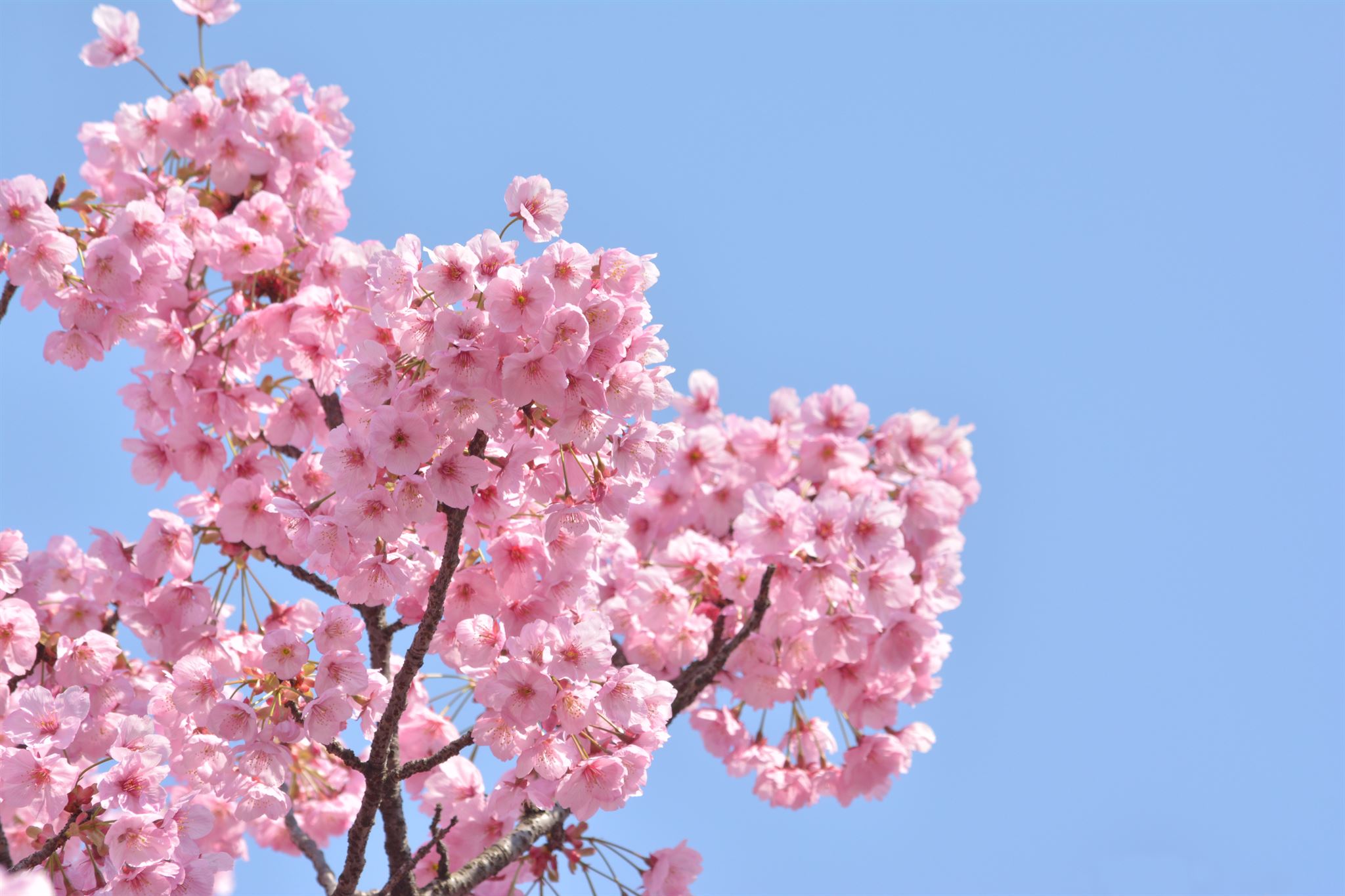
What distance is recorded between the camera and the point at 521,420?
3068mm

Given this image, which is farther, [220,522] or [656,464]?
[220,522]

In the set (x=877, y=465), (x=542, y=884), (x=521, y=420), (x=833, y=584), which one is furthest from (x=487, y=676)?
(x=877, y=465)

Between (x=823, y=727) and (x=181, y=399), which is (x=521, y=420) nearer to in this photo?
(x=181, y=399)

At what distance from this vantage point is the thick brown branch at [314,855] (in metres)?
4.54

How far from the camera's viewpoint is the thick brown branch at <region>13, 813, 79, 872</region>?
3.22m

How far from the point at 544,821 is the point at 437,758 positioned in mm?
936

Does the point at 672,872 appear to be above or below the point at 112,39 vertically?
below

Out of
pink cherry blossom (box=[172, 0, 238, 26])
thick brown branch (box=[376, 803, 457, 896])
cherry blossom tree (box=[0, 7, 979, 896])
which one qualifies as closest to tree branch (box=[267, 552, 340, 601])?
cherry blossom tree (box=[0, 7, 979, 896])

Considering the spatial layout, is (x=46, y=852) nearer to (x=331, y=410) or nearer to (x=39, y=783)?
(x=39, y=783)

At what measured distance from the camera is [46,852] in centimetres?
322

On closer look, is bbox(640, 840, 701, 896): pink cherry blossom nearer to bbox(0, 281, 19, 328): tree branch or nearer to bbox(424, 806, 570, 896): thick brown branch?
bbox(424, 806, 570, 896): thick brown branch

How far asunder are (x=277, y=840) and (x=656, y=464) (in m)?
4.90

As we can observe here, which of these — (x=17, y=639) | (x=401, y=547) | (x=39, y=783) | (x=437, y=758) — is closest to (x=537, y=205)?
(x=401, y=547)

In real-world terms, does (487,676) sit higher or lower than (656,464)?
lower
